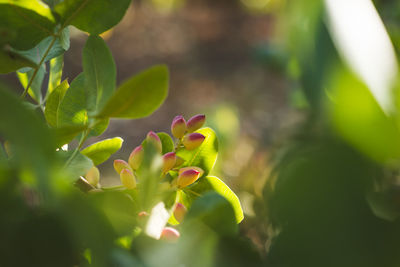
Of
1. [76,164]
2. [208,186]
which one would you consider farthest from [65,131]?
[208,186]

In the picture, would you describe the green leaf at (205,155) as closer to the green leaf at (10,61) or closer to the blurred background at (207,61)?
the green leaf at (10,61)

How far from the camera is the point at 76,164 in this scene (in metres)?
0.30

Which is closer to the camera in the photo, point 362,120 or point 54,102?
point 362,120

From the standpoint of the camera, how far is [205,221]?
0.83ft

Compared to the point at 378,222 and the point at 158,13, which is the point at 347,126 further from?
the point at 158,13

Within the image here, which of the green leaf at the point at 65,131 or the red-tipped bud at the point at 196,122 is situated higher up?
the green leaf at the point at 65,131

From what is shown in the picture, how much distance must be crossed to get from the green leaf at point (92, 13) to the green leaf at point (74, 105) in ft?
0.15

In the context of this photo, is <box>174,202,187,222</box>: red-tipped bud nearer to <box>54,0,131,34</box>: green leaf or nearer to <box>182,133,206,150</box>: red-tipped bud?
<box>182,133,206,150</box>: red-tipped bud

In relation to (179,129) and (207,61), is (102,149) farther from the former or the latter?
Result: (207,61)

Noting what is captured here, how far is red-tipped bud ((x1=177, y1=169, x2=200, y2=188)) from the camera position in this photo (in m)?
0.34

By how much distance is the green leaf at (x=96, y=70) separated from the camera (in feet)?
1.03

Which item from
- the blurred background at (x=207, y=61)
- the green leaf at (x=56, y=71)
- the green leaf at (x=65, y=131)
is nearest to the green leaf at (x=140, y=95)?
the green leaf at (x=65, y=131)

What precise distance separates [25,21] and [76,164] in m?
0.13

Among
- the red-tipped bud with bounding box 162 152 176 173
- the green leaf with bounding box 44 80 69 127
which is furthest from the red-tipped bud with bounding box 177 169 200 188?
the green leaf with bounding box 44 80 69 127
